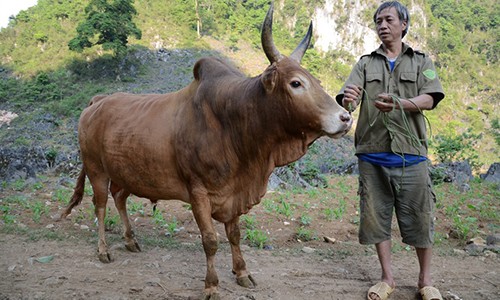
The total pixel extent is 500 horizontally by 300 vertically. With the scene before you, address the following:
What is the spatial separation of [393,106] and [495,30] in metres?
78.9

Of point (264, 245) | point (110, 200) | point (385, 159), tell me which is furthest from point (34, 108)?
point (385, 159)

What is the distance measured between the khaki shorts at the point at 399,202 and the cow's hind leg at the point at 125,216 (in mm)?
2581

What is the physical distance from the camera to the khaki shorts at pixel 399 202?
11.2ft

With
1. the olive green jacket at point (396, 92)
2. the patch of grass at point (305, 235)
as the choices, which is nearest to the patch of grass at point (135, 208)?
the patch of grass at point (305, 235)

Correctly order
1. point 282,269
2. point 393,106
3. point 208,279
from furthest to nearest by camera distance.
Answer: point 282,269
point 208,279
point 393,106

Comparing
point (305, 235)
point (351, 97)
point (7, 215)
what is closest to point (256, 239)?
point (305, 235)

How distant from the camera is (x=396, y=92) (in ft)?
11.4

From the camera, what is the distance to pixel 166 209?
6500mm

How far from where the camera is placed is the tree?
27328mm

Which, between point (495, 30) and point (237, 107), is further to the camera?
point (495, 30)

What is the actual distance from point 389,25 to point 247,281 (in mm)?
2634

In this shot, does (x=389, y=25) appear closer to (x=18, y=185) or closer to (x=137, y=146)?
(x=137, y=146)

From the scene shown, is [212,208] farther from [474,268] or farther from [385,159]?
[474,268]

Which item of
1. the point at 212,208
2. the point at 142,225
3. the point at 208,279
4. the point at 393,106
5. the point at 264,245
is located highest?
the point at 393,106
